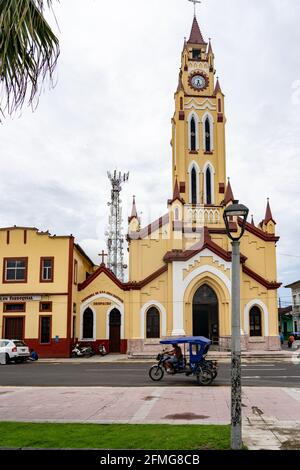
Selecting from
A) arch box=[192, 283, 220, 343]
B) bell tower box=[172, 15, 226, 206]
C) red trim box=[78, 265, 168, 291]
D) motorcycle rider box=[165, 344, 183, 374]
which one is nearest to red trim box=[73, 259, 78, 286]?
red trim box=[78, 265, 168, 291]

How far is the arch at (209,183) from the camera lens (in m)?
40.4

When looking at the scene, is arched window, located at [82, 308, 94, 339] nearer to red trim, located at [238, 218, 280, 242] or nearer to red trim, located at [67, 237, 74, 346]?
red trim, located at [67, 237, 74, 346]

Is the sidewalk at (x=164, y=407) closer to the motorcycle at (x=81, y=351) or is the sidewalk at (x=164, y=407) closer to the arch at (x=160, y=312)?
the motorcycle at (x=81, y=351)

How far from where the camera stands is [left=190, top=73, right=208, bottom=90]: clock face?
43.0 m

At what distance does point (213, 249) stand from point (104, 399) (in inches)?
895

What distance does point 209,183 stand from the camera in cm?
4088

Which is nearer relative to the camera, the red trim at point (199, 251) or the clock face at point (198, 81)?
the red trim at point (199, 251)

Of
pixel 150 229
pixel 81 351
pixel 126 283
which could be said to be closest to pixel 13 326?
pixel 81 351

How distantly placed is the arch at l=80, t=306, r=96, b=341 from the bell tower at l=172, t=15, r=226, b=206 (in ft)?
38.4

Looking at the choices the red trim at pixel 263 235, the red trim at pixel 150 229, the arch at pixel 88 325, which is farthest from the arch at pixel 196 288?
the arch at pixel 88 325

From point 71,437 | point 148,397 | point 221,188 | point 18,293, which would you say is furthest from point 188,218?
point 71,437

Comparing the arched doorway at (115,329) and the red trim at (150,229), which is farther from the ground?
the red trim at (150,229)

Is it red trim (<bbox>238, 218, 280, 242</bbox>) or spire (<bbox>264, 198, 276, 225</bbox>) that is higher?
spire (<bbox>264, 198, 276, 225</bbox>)
